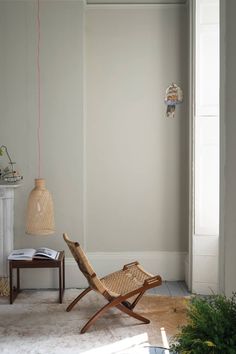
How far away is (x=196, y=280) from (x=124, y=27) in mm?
2915

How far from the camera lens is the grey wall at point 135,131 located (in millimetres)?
4492

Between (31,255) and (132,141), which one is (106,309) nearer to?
(31,255)

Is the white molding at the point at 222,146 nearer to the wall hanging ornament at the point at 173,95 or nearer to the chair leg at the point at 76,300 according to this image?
the chair leg at the point at 76,300

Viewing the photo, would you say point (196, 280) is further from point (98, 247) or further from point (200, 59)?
point (200, 59)

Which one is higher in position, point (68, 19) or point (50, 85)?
point (68, 19)

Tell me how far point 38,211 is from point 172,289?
1.66 metres

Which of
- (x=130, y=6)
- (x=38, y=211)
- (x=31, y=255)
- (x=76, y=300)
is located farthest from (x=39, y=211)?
(x=130, y=6)

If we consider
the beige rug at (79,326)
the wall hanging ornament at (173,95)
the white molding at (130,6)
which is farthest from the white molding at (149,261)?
the white molding at (130,6)

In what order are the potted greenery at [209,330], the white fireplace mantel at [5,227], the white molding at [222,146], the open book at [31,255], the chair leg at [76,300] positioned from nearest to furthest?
the potted greenery at [209,330] → the white molding at [222,146] → the chair leg at [76,300] → the open book at [31,255] → the white fireplace mantel at [5,227]

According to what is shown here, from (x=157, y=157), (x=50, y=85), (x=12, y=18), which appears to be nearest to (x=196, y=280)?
(x=157, y=157)

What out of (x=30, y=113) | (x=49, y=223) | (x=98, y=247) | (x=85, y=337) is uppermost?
(x=30, y=113)

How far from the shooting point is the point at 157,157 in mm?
4535

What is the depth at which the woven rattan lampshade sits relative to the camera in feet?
12.9

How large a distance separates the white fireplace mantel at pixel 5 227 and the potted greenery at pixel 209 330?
2775mm
